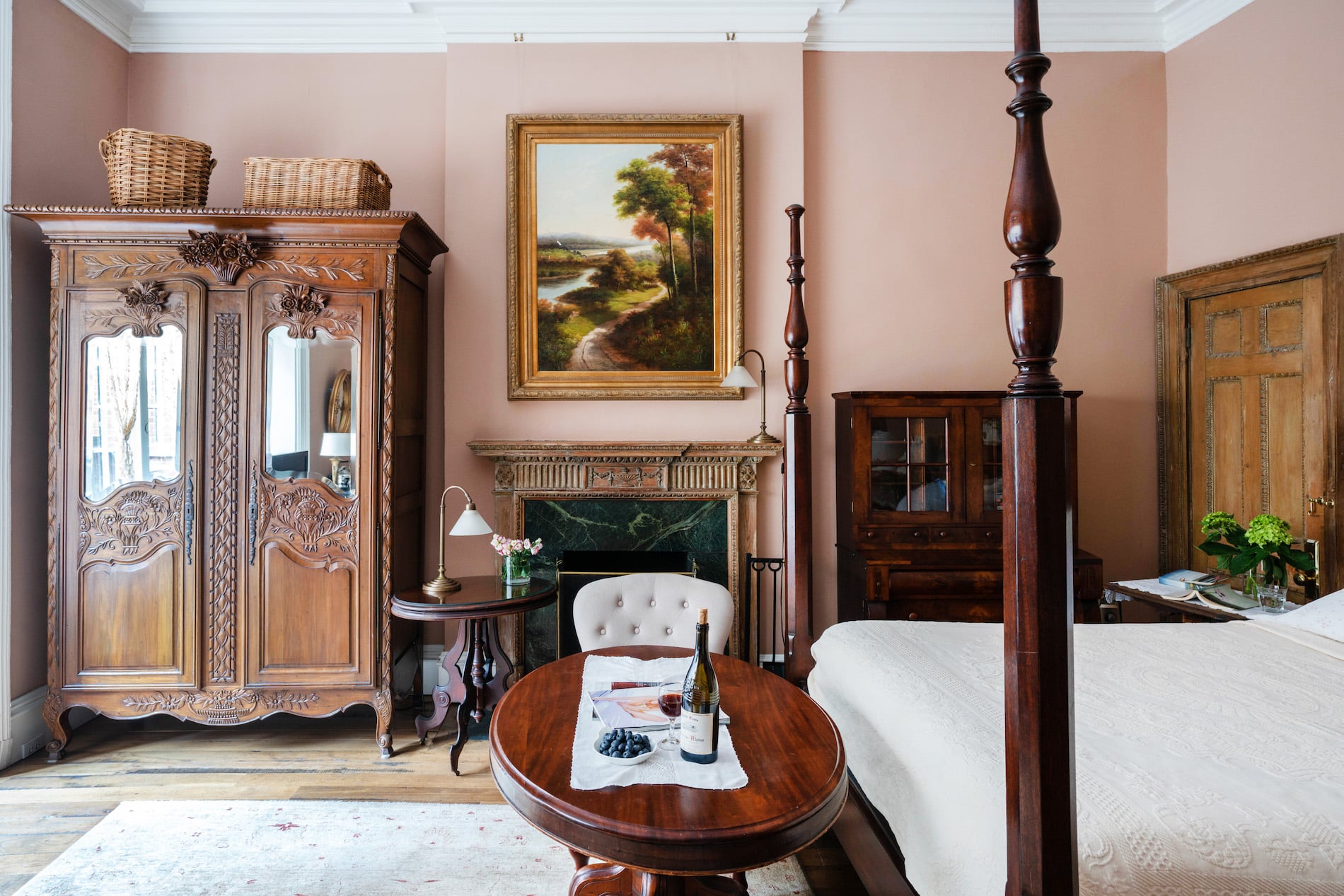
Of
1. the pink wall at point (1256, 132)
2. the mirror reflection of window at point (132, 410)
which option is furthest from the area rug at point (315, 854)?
the pink wall at point (1256, 132)

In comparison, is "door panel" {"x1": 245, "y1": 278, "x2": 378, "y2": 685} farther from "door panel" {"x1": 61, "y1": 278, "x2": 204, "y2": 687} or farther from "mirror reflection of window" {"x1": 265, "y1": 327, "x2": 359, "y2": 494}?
"door panel" {"x1": 61, "y1": 278, "x2": 204, "y2": 687}

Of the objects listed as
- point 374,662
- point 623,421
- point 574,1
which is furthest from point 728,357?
point 374,662

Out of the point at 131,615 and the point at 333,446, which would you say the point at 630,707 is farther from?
the point at 131,615

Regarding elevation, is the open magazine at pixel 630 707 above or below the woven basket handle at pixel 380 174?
below

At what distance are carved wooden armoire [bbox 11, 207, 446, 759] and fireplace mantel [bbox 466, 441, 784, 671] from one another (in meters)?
0.67

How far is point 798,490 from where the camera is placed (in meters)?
2.44

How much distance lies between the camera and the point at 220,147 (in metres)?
3.60

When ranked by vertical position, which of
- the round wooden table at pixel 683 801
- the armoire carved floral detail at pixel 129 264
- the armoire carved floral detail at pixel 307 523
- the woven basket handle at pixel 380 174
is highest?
the woven basket handle at pixel 380 174

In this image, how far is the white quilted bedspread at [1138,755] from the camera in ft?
3.45

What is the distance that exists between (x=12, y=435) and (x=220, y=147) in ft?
5.95

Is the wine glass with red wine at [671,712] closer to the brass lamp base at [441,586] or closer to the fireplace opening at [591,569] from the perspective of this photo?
the brass lamp base at [441,586]

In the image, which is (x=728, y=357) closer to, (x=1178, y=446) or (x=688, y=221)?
(x=688, y=221)

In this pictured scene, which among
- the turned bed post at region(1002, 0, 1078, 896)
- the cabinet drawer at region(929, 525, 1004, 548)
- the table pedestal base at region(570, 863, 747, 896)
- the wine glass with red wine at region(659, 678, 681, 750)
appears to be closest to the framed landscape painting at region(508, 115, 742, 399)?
the cabinet drawer at region(929, 525, 1004, 548)

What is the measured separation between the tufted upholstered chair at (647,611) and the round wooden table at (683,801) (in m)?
0.69
